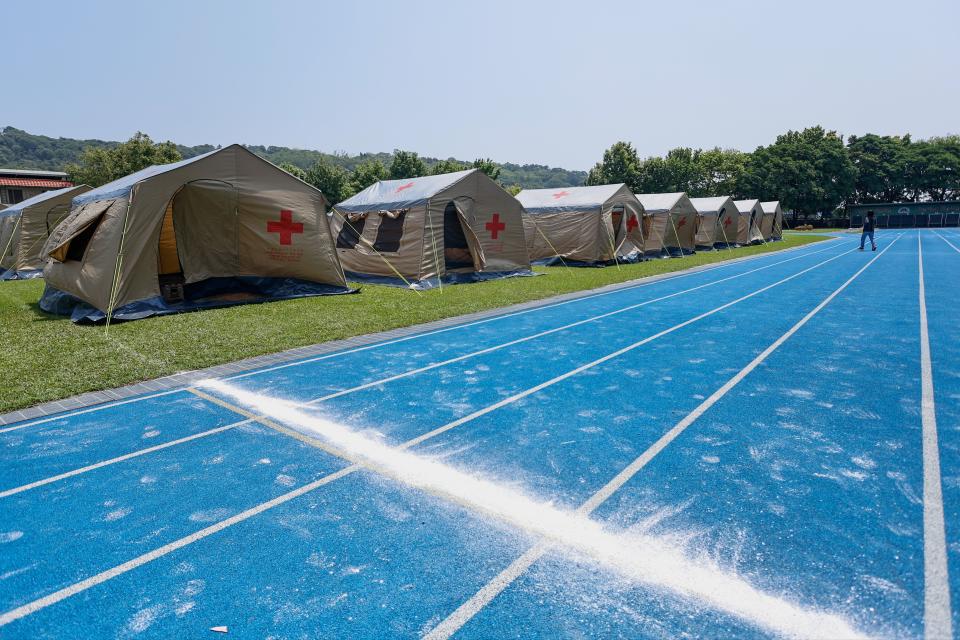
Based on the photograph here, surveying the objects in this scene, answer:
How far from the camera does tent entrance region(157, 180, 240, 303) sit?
1075 cm

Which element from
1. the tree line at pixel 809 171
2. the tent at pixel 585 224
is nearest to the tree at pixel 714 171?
the tree line at pixel 809 171

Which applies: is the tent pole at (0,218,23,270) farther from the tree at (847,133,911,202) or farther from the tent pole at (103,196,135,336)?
the tree at (847,133,911,202)

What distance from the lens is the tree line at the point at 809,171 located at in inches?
2309

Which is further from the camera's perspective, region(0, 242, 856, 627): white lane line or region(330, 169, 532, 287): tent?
region(330, 169, 532, 287): tent

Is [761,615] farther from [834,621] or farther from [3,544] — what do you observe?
[3,544]

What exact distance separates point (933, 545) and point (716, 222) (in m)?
28.6

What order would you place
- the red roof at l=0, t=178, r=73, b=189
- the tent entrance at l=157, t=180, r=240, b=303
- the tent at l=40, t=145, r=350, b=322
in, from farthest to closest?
the red roof at l=0, t=178, r=73, b=189
the tent entrance at l=157, t=180, r=240, b=303
the tent at l=40, t=145, r=350, b=322

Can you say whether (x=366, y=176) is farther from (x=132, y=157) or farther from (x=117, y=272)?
(x=117, y=272)

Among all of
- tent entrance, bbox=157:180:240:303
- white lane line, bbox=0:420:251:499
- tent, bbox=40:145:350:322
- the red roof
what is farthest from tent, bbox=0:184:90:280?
the red roof

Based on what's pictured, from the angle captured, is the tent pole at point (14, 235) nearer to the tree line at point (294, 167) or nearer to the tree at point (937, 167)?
the tree line at point (294, 167)

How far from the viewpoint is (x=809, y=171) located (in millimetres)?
57594

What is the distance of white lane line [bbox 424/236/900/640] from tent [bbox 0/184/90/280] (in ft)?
62.4

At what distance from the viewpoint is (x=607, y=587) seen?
2.75 m

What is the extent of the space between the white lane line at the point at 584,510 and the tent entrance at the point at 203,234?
9573mm
